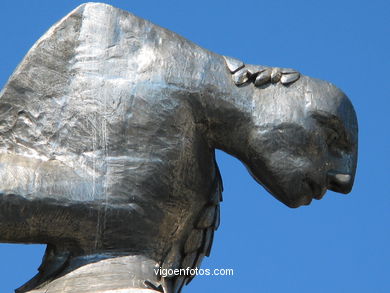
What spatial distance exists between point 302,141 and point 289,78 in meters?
0.19

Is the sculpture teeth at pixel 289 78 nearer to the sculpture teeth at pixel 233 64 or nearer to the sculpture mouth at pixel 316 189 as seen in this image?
the sculpture teeth at pixel 233 64

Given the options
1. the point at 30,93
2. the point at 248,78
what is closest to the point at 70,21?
the point at 30,93

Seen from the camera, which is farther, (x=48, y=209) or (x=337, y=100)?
(x=337, y=100)

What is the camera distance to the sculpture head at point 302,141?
4258 mm

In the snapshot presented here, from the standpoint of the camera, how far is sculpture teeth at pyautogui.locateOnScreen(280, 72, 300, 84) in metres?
4.33

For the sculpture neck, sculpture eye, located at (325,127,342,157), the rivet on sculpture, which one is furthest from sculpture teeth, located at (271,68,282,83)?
the sculpture neck

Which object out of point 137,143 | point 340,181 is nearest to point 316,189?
point 340,181

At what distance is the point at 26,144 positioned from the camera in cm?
420

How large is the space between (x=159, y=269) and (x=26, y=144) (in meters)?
0.48

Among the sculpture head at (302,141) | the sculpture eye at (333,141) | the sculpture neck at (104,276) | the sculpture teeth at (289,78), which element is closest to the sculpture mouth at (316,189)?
the sculpture head at (302,141)

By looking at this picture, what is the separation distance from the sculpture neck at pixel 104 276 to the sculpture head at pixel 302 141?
0.43 meters

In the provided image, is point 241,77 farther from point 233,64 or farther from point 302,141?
point 302,141

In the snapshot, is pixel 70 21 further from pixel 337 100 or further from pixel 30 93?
pixel 337 100

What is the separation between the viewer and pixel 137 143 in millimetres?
4176
